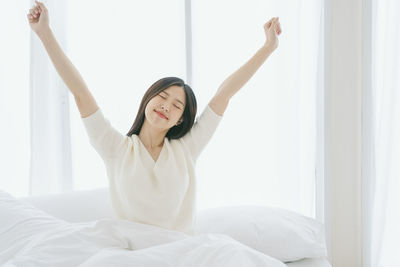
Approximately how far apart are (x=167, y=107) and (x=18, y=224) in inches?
25.4

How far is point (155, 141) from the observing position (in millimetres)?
1504

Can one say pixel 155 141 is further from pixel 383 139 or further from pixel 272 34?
pixel 383 139

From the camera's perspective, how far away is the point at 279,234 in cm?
171

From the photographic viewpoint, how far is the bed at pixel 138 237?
110cm

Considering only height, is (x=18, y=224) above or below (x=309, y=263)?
above

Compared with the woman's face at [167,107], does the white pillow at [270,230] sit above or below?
below

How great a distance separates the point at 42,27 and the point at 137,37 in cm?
107

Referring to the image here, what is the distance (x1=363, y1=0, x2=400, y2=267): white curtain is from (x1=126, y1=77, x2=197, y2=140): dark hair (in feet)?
4.47

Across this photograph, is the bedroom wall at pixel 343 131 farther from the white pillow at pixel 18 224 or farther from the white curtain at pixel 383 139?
the white pillow at pixel 18 224

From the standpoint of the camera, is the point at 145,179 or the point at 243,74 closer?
the point at 145,179

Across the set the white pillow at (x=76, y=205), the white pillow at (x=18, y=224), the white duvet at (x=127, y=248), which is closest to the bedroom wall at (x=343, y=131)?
the white pillow at (x=76, y=205)

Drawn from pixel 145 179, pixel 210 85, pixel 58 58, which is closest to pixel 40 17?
pixel 58 58

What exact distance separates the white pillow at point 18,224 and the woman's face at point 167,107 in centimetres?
49

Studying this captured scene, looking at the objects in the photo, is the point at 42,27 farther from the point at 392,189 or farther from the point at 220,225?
the point at 392,189
